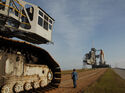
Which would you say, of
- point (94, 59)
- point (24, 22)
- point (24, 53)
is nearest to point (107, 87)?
point (24, 53)

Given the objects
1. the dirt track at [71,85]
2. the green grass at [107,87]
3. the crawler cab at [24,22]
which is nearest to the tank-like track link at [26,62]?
the dirt track at [71,85]

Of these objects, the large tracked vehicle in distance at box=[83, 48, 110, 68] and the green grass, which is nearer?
the green grass

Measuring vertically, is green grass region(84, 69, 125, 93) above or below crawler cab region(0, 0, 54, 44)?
below

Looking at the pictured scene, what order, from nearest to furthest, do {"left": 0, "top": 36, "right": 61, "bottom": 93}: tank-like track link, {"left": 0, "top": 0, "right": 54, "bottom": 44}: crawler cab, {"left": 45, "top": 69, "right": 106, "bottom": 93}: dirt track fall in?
{"left": 0, "top": 36, "right": 61, "bottom": 93}: tank-like track link < {"left": 0, "top": 0, "right": 54, "bottom": 44}: crawler cab < {"left": 45, "top": 69, "right": 106, "bottom": 93}: dirt track

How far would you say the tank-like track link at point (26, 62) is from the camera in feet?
15.2

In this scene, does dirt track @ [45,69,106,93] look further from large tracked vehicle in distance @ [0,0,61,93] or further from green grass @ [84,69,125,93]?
large tracked vehicle in distance @ [0,0,61,93]

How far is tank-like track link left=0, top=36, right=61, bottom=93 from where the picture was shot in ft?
15.2

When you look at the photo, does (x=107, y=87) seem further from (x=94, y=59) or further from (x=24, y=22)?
(x=94, y=59)

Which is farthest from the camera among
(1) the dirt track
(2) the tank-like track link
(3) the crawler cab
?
(1) the dirt track

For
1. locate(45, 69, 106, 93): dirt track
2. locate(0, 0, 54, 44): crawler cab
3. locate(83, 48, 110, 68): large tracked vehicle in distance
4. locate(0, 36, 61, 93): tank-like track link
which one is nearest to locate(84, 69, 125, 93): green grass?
locate(45, 69, 106, 93): dirt track

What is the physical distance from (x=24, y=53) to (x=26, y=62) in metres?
0.49

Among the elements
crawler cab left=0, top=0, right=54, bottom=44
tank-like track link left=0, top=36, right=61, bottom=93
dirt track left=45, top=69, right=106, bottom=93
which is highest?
crawler cab left=0, top=0, right=54, bottom=44

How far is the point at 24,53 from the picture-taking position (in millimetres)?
5844

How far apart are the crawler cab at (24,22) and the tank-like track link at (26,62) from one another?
6.16ft
